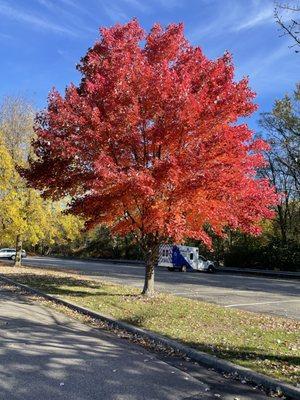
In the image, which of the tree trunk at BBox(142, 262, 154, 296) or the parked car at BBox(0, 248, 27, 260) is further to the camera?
the parked car at BBox(0, 248, 27, 260)

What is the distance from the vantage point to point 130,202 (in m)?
13.9

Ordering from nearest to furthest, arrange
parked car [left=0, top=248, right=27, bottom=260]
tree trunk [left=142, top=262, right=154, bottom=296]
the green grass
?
1. the green grass
2. tree trunk [left=142, top=262, right=154, bottom=296]
3. parked car [left=0, top=248, right=27, bottom=260]

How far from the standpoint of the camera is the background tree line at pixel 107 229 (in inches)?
1120

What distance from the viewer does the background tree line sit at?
93.4 feet

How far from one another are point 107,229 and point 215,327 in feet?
84.1

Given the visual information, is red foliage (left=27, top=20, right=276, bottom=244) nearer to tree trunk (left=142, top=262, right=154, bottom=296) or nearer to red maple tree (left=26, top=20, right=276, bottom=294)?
red maple tree (left=26, top=20, right=276, bottom=294)

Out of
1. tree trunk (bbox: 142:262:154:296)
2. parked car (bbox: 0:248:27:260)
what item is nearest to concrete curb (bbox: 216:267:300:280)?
tree trunk (bbox: 142:262:154:296)

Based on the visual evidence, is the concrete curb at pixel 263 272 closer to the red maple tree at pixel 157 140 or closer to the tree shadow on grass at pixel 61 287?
the tree shadow on grass at pixel 61 287

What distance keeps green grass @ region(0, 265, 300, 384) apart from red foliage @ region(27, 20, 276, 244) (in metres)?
2.09

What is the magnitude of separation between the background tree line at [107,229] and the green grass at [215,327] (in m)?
3.61

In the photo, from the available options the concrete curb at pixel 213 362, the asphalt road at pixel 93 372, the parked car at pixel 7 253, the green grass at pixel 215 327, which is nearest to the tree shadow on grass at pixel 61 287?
the green grass at pixel 215 327

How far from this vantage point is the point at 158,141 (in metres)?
13.2

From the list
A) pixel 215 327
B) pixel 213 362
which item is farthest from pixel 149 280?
pixel 213 362

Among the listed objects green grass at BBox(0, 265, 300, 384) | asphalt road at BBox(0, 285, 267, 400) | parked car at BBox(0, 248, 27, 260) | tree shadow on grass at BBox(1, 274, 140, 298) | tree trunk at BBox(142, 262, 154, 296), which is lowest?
asphalt road at BBox(0, 285, 267, 400)
